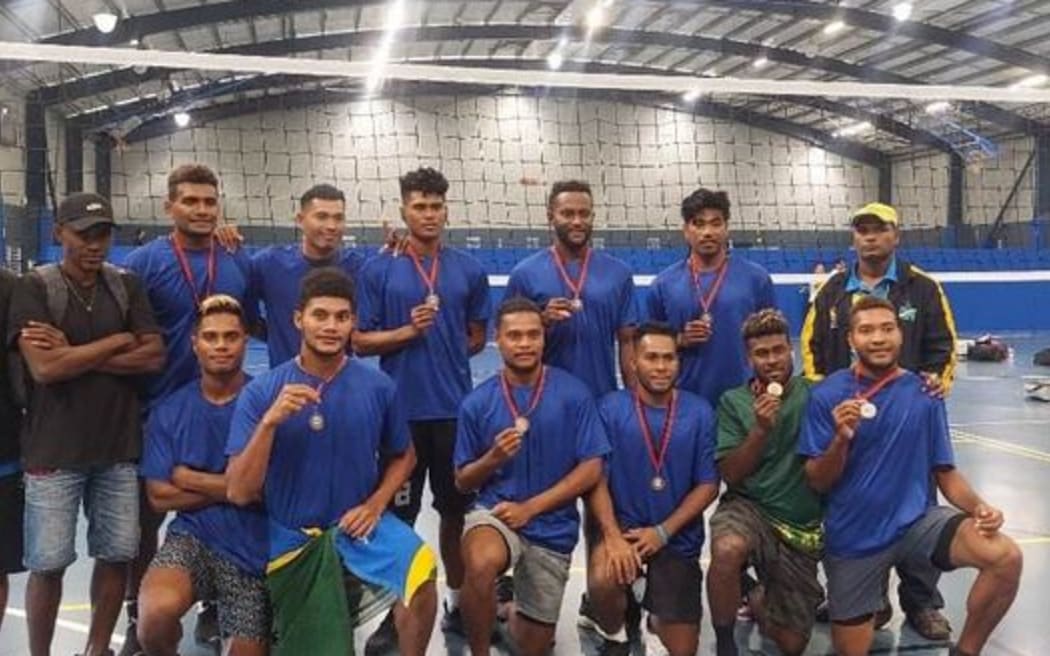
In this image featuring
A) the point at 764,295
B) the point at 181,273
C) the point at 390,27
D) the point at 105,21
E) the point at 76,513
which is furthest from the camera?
the point at 390,27

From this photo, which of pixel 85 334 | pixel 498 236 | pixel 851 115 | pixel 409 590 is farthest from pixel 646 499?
pixel 851 115

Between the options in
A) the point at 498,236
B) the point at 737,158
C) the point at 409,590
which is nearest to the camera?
the point at 409,590

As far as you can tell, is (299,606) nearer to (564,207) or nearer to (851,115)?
(564,207)

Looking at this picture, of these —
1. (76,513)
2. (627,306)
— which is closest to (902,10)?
(627,306)

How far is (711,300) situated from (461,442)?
3.74 feet

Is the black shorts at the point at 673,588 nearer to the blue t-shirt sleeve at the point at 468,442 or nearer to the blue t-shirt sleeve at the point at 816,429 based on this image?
the blue t-shirt sleeve at the point at 816,429

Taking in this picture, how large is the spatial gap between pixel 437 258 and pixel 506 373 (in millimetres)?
616

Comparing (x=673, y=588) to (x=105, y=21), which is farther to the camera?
(x=105, y=21)

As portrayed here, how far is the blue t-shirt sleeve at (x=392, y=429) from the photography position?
9.97ft

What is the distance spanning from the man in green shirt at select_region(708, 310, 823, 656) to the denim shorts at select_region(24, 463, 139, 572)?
75.9 inches

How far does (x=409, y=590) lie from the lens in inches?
111

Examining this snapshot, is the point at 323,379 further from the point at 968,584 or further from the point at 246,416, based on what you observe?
the point at 968,584

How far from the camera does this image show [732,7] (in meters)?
17.7

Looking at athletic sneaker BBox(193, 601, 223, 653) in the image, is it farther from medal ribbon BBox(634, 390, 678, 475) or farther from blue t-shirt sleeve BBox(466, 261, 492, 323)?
medal ribbon BBox(634, 390, 678, 475)
